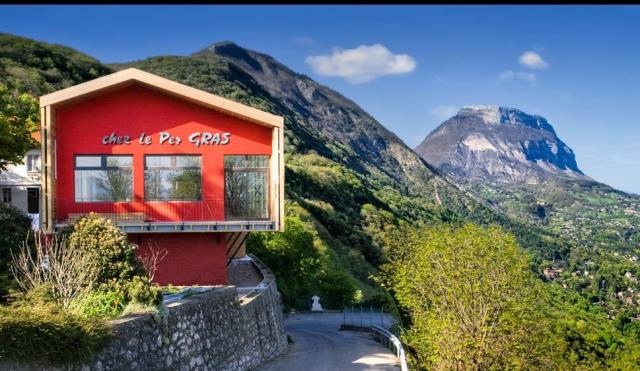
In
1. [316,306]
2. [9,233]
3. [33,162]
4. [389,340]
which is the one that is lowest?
[316,306]

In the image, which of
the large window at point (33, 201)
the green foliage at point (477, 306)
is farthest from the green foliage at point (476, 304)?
the large window at point (33, 201)

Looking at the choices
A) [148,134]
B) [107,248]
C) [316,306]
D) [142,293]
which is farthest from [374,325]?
[142,293]

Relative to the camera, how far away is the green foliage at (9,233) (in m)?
17.0

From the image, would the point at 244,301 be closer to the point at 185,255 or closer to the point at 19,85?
the point at 185,255

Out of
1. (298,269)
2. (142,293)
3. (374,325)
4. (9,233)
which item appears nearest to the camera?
(142,293)

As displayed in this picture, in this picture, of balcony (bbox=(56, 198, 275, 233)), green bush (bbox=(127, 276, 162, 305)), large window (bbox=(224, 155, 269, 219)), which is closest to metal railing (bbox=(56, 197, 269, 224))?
balcony (bbox=(56, 198, 275, 233))

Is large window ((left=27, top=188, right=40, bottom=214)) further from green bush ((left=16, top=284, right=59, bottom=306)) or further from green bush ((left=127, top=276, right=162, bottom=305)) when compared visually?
green bush ((left=16, top=284, right=59, bottom=306))

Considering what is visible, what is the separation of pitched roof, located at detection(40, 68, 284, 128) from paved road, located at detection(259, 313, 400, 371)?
9.10 m

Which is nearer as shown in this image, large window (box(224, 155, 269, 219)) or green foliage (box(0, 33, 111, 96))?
large window (box(224, 155, 269, 219))

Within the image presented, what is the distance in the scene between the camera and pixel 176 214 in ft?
83.8

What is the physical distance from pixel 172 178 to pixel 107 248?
868 centimetres

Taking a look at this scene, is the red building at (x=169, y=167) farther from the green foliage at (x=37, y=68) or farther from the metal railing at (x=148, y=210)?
the green foliage at (x=37, y=68)

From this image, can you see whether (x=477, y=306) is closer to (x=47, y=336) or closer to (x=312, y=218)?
(x=47, y=336)

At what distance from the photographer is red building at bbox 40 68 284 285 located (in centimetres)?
2512
